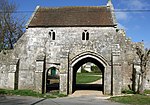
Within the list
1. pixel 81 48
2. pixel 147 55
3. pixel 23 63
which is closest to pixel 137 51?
pixel 147 55

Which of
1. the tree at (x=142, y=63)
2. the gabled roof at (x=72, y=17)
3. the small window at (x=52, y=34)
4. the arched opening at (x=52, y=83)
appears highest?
the gabled roof at (x=72, y=17)

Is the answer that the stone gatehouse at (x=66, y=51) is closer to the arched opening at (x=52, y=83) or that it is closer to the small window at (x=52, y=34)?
the small window at (x=52, y=34)

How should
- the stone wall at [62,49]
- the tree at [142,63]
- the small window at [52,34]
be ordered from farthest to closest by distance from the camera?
the small window at [52,34], the stone wall at [62,49], the tree at [142,63]

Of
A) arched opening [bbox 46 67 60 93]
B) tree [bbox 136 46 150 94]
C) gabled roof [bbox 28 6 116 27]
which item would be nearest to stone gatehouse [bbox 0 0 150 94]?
gabled roof [bbox 28 6 116 27]

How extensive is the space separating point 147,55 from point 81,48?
7.20 m

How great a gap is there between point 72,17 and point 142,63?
31.6 feet

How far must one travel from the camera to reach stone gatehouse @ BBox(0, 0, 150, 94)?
27.7 meters

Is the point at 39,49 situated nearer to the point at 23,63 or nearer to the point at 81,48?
the point at 23,63

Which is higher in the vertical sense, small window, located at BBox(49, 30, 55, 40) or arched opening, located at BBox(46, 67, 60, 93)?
small window, located at BBox(49, 30, 55, 40)

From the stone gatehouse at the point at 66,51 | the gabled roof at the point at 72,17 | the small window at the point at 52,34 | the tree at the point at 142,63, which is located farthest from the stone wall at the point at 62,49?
the tree at the point at 142,63

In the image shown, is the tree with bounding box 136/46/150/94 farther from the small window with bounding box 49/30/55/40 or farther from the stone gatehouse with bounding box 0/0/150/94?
the small window with bounding box 49/30/55/40

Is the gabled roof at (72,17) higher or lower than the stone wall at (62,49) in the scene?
higher

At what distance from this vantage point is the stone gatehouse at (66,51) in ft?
90.9

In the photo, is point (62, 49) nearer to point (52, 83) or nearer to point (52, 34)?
point (52, 34)
